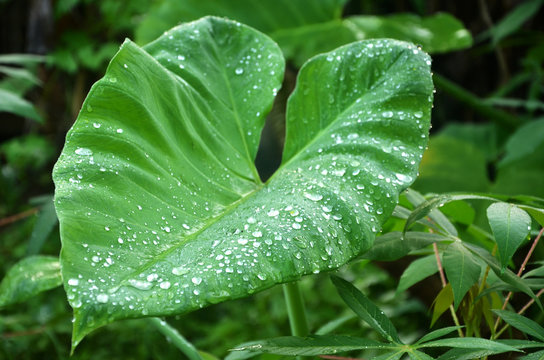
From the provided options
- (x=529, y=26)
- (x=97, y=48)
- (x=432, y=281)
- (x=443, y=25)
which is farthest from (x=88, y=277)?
(x=97, y=48)

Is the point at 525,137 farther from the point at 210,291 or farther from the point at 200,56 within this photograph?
the point at 210,291

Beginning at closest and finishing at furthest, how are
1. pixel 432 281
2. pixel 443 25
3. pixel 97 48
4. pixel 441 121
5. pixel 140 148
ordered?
pixel 140 148, pixel 432 281, pixel 443 25, pixel 441 121, pixel 97 48

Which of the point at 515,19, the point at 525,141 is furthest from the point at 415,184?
the point at 515,19

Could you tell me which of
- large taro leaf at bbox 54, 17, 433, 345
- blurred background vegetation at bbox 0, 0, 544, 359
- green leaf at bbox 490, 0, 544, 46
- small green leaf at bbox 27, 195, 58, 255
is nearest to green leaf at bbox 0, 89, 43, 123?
blurred background vegetation at bbox 0, 0, 544, 359

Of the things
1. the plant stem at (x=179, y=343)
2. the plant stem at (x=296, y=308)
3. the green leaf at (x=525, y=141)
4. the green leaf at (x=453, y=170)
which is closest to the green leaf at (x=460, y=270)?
the plant stem at (x=296, y=308)

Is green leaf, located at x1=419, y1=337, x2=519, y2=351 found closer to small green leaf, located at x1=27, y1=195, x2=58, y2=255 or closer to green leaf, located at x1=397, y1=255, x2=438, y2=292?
green leaf, located at x1=397, y1=255, x2=438, y2=292

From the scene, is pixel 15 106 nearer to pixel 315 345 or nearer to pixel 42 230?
pixel 42 230
